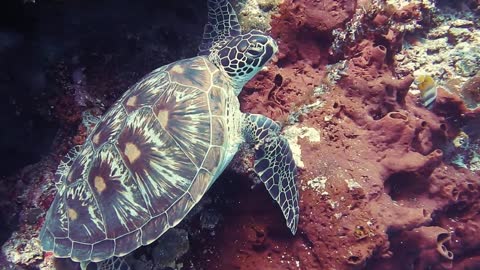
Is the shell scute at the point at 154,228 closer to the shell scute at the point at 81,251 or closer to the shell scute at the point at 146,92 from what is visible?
the shell scute at the point at 81,251

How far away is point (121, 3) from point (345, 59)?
2319mm

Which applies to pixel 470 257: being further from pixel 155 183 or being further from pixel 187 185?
pixel 155 183

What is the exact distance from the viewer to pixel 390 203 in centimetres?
279

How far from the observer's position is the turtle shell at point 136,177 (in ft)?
8.21

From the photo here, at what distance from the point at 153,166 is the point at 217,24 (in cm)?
187

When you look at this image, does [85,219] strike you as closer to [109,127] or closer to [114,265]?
[114,265]

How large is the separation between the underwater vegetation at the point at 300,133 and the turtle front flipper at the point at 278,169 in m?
0.15

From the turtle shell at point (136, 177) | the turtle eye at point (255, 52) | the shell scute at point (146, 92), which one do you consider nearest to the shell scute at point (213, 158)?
the turtle shell at point (136, 177)

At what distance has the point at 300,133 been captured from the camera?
3133mm

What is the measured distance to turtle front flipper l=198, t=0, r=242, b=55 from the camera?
11.8ft

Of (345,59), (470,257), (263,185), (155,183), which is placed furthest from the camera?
(470,257)

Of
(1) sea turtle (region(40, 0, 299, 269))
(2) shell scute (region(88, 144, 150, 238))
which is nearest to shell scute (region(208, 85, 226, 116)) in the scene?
(1) sea turtle (region(40, 0, 299, 269))

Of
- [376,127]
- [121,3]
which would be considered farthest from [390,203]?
[121,3]

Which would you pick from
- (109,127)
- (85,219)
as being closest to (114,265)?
(85,219)
